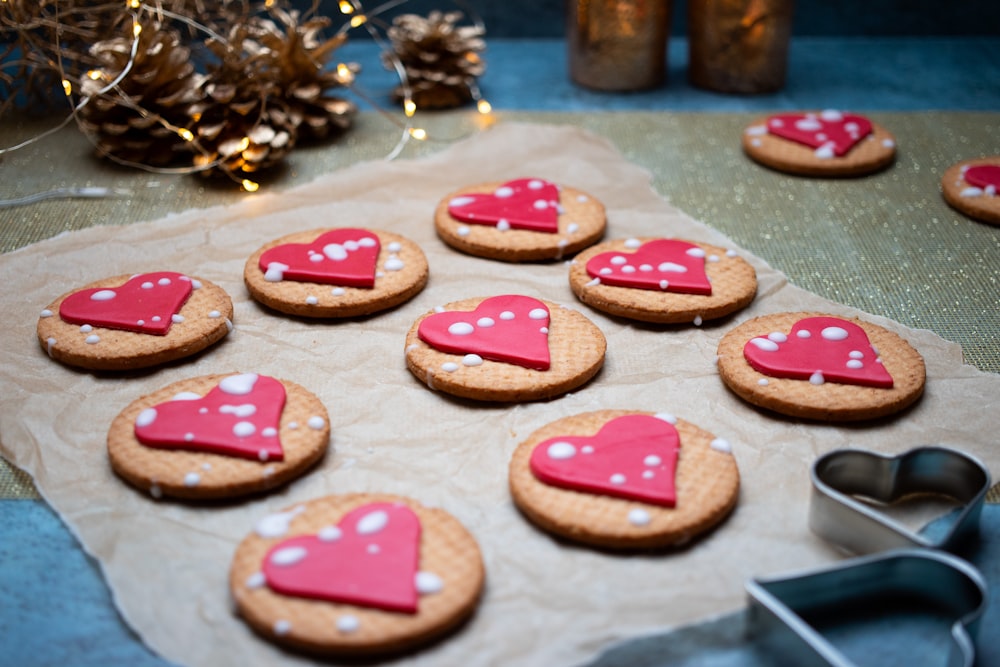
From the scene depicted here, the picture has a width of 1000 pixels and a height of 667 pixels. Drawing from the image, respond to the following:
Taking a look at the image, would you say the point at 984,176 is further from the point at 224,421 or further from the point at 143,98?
the point at 143,98

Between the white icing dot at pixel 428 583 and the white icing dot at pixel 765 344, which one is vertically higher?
the white icing dot at pixel 765 344

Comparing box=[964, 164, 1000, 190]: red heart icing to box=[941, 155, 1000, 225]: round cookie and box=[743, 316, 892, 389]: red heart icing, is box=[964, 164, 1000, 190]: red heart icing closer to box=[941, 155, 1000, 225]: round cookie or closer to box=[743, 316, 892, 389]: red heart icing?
→ box=[941, 155, 1000, 225]: round cookie

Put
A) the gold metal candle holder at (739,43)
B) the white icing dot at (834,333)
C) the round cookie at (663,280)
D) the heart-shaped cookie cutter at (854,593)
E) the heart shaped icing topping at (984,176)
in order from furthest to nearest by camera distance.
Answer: the gold metal candle holder at (739,43) → the heart shaped icing topping at (984,176) → the round cookie at (663,280) → the white icing dot at (834,333) → the heart-shaped cookie cutter at (854,593)

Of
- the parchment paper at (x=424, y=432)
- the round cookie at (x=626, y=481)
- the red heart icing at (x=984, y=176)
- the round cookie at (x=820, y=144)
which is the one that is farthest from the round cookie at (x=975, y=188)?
the round cookie at (x=626, y=481)

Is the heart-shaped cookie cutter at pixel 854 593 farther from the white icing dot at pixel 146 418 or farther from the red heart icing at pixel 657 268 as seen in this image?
the white icing dot at pixel 146 418

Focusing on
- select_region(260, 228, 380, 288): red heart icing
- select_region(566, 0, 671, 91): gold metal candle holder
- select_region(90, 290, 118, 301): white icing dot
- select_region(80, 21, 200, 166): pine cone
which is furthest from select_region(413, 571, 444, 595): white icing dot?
select_region(566, 0, 671, 91): gold metal candle holder

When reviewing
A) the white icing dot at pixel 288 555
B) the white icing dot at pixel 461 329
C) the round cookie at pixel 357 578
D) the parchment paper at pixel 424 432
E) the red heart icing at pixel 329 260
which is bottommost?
the parchment paper at pixel 424 432

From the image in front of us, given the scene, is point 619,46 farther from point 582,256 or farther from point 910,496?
point 910,496
